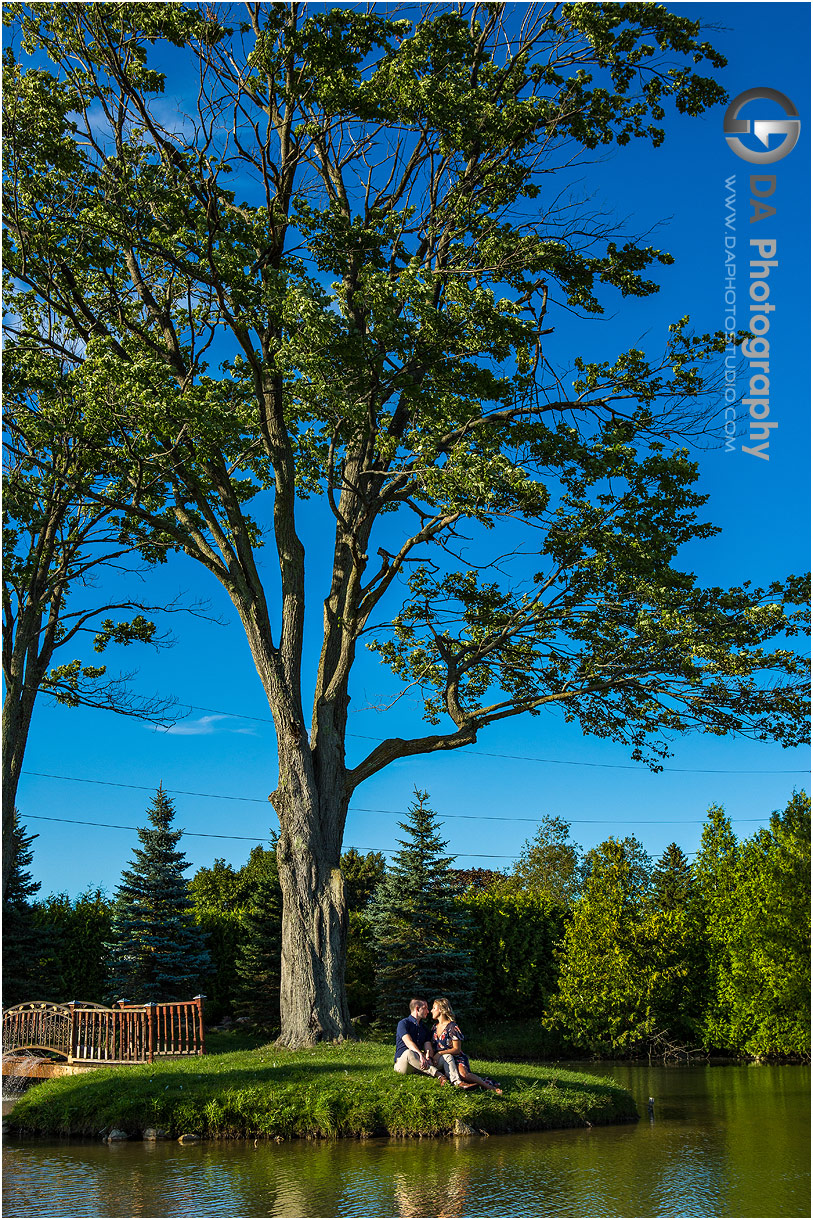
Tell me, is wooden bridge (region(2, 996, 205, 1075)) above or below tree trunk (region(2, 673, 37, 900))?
below

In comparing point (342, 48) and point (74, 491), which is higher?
point (342, 48)

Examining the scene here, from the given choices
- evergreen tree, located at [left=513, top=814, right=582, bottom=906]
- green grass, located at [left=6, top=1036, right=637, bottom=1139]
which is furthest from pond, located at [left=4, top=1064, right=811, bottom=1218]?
evergreen tree, located at [left=513, top=814, right=582, bottom=906]

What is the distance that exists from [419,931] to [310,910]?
8.54 metres

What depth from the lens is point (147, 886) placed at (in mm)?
22375

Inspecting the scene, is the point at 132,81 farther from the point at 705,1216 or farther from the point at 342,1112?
the point at 705,1216

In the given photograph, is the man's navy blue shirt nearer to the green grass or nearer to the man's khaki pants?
the man's khaki pants

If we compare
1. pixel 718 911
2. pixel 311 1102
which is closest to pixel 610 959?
pixel 718 911

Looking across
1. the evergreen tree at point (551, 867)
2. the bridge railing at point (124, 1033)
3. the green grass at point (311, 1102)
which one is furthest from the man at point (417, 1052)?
the evergreen tree at point (551, 867)

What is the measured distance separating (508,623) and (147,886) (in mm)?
12495

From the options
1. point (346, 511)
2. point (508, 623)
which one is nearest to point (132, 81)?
point (346, 511)

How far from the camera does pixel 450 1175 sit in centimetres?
743

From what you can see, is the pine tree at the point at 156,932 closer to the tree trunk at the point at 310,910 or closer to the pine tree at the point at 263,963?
the pine tree at the point at 263,963

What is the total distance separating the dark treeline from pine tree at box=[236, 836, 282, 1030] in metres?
0.04

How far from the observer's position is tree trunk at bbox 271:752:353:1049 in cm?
1327
